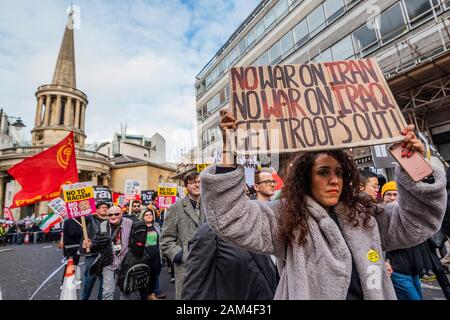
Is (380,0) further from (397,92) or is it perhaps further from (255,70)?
(255,70)

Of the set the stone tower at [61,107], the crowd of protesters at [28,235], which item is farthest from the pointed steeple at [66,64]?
the crowd of protesters at [28,235]

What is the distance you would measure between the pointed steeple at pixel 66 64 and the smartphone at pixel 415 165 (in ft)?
167

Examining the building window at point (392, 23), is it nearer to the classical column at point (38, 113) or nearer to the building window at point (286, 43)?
the building window at point (286, 43)

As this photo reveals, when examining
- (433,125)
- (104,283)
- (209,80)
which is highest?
(209,80)

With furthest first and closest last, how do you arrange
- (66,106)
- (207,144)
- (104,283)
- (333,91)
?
(66,106) < (207,144) < (104,283) < (333,91)

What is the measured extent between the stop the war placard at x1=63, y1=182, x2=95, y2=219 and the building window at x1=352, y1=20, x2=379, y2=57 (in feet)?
41.2

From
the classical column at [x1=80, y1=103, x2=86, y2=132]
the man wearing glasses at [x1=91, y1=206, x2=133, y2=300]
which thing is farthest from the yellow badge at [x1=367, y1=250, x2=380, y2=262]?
the classical column at [x1=80, y1=103, x2=86, y2=132]

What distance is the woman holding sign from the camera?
133 cm

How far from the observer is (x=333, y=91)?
1.94 m

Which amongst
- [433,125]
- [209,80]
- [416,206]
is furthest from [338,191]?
[209,80]

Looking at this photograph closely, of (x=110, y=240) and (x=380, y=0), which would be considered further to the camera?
(x=380, y=0)

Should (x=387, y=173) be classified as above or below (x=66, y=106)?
below

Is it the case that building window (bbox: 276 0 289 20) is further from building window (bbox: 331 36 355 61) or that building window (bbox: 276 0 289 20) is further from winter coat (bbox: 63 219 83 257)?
winter coat (bbox: 63 219 83 257)
